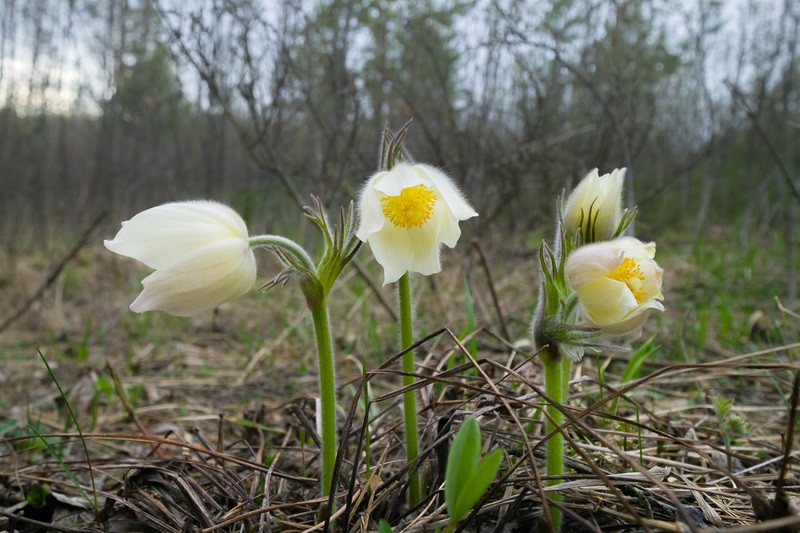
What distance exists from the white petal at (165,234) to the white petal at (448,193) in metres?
0.42

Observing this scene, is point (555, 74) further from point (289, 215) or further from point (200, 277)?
point (200, 277)

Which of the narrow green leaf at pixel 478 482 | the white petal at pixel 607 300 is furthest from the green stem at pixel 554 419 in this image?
the narrow green leaf at pixel 478 482

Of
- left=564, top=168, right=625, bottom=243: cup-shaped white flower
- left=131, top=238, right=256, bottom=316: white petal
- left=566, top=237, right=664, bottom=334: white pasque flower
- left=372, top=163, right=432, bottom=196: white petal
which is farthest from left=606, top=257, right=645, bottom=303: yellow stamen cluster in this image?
left=131, top=238, right=256, bottom=316: white petal

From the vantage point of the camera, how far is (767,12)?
7.47 metres

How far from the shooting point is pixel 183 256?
106 centimetres

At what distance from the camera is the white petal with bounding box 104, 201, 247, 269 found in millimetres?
1054

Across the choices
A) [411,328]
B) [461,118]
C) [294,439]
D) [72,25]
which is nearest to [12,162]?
[72,25]

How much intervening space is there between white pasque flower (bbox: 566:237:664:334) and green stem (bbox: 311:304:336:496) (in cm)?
49

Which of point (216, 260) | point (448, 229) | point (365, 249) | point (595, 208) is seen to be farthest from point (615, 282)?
point (365, 249)

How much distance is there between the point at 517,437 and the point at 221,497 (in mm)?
731

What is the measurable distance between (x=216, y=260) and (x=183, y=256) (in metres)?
0.06

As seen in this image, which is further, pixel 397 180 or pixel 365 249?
pixel 365 249

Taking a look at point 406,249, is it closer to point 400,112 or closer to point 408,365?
point 408,365

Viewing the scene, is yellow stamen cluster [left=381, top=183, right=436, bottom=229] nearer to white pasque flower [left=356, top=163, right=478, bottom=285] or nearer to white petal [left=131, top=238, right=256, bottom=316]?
white pasque flower [left=356, top=163, right=478, bottom=285]
